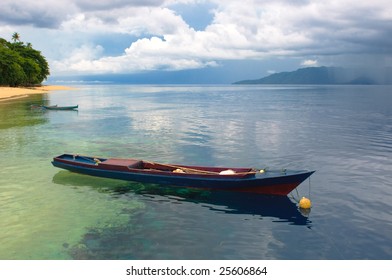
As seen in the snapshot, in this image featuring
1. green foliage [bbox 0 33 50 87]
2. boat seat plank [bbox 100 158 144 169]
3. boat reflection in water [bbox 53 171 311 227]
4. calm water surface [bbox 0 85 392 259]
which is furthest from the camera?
green foliage [bbox 0 33 50 87]

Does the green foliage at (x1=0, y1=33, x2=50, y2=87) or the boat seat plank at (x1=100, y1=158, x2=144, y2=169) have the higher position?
the green foliage at (x1=0, y1=33, x2=50, y2=87)

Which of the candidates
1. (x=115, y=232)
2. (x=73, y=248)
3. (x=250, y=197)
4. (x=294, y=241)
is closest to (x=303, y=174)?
(x=250, y=197)

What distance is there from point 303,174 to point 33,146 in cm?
2772

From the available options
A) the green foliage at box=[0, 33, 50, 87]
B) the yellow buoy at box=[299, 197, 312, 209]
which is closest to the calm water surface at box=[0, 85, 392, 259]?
the yellow buoy at box=[299, 197, 312, 209]

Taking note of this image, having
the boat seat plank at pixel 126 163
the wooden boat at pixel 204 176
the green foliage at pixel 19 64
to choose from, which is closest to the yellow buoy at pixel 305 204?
the wooden boat at pixel 204 176

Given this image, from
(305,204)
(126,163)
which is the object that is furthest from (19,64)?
(305,204)

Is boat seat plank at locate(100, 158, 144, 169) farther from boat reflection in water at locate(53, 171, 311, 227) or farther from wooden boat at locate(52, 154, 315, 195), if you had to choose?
boat reflection in water at locate(53, 171, 311, 227)

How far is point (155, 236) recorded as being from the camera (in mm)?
15719

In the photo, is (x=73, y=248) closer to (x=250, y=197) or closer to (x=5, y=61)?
(x=250, y=197)

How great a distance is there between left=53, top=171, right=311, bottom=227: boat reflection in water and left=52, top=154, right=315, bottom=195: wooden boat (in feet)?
1.65

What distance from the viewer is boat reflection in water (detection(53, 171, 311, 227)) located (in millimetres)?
18531

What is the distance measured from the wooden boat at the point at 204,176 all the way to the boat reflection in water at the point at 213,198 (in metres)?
0.50

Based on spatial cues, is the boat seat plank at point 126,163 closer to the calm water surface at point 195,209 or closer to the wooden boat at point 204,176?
the wooden boat at point 204,176

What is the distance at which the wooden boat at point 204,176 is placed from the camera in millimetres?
20125
